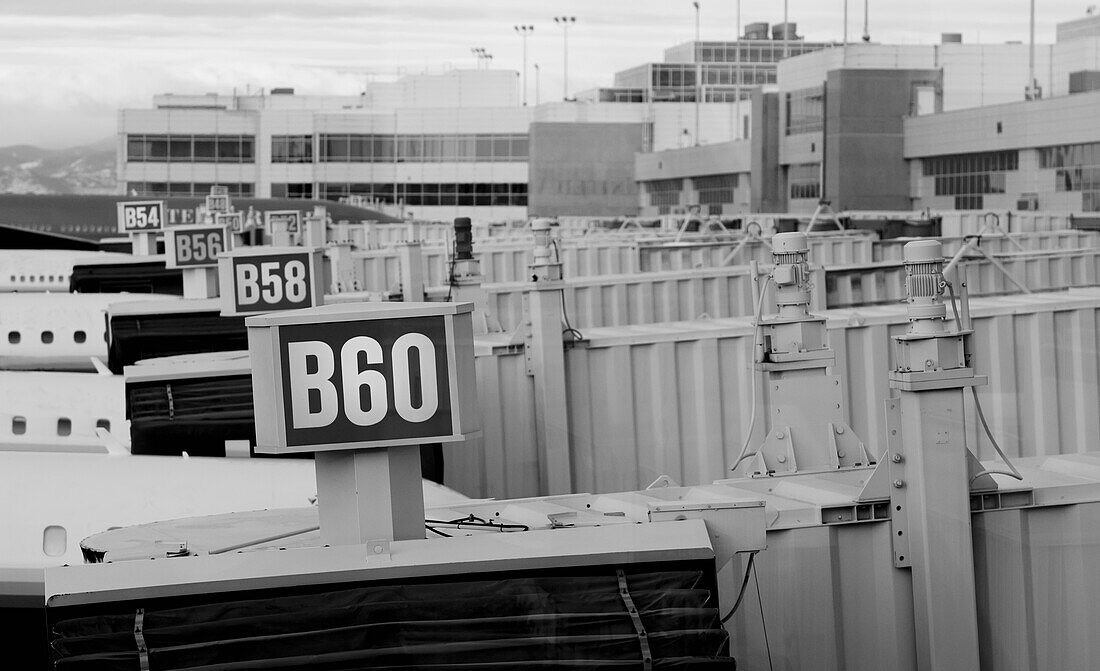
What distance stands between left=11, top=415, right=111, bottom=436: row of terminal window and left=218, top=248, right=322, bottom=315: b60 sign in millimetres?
3227

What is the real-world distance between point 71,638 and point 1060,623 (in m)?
5.04

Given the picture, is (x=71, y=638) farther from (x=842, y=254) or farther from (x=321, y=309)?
(x=842, y=254)

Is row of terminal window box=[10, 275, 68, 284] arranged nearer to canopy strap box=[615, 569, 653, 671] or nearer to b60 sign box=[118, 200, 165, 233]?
b60 sign box=[118, 200, 165, 233]

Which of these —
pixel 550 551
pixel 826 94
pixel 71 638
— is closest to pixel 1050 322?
pixel 550 551

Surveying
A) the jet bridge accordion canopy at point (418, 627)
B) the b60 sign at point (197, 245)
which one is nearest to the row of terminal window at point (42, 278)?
the b60 sign at point (197, 245)

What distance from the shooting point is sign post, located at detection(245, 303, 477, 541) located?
5.74 meters

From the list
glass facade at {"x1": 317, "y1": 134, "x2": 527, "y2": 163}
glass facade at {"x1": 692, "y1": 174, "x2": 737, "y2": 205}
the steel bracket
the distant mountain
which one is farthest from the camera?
glass facade at {"x1": 317, "y1": 134, "x2": 527, "y2": 163}

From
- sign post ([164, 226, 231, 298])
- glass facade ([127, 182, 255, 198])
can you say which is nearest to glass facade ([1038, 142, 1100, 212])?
sign post ([164, 226, 231, 298])

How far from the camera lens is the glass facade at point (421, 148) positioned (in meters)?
99.5

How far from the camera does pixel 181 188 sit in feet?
324

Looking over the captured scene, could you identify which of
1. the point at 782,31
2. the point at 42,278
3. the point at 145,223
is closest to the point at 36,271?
the point at 42,278

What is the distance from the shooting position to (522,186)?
10181 centimetres

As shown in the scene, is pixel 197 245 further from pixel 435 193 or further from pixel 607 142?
pixel 607 142

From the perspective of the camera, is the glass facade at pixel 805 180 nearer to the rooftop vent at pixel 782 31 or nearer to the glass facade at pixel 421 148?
the glass facade at pixel 421 148
